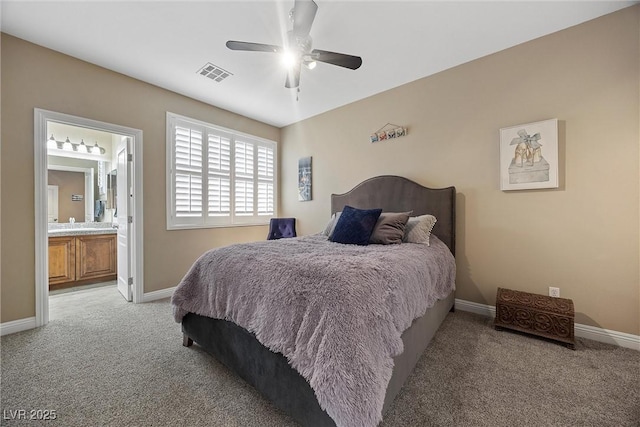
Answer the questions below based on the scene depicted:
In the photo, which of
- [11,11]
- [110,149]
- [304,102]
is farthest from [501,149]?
[110,149]

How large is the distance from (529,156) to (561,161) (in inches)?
9.5

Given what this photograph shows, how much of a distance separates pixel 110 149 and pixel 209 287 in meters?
4.60

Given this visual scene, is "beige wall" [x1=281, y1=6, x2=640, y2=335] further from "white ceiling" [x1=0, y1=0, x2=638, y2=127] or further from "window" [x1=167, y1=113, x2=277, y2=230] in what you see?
"window" [x1=167, y1=113, x2=277, y2=230]

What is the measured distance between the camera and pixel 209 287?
6.05ft

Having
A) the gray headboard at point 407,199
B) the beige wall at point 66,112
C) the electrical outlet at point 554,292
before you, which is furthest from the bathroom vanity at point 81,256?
the electrical outlet at point 554,292

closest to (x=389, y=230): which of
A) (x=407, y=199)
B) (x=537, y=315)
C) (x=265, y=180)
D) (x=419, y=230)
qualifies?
(x=419, y=230)

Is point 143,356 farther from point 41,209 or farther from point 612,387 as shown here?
point 612,387

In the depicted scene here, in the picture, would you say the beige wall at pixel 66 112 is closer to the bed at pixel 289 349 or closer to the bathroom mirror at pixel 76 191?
the bed at pixel 289 349

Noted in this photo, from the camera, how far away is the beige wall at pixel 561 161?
6.79ft

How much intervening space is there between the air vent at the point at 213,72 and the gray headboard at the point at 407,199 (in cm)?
216

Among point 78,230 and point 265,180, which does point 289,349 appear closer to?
point 265,180

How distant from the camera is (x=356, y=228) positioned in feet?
8.51

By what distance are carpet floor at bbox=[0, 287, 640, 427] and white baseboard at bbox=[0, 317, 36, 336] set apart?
9cm

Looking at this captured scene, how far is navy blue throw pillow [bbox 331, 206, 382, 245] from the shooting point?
2.53m
